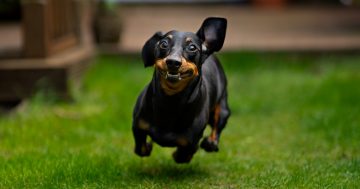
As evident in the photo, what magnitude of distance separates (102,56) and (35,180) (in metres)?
5.57

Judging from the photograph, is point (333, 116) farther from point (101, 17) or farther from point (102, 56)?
point (101, 17)

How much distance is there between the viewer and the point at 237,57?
31.4 feet

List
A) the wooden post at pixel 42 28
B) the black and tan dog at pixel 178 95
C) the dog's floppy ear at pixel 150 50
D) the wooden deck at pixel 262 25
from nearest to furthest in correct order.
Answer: the black and tan dog at pixel 178 95
the dog's floppy ear at pixel 150 50
the wooden post at pixel 42 28
the wooden deck at pixel 262 25

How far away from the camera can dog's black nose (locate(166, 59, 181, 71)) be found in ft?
12.9

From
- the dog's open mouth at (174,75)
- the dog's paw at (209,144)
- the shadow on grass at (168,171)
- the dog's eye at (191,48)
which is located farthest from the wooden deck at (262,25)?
the dog's open mouth at (174,75)

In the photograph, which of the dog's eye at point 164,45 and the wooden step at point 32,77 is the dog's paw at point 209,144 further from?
the wooden step at point 32,77

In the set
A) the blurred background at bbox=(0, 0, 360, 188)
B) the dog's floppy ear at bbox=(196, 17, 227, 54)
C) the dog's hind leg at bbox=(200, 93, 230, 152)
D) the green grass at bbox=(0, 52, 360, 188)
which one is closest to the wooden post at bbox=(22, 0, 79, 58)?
the blurred background at bbox=(0, 0, 360, 188)

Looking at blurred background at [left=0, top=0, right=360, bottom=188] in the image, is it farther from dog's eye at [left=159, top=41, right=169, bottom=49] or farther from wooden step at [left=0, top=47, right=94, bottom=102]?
dog's eye at [left=159, top=41, right=169, bottom=49]

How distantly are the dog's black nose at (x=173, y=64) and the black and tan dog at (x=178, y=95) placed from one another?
0.05 metres

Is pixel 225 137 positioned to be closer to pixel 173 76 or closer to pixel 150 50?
pixel 150 50

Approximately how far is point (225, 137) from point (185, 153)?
1.65 m

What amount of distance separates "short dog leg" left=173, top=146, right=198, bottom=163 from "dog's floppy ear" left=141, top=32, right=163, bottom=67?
50 cm

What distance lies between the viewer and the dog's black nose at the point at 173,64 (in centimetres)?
393

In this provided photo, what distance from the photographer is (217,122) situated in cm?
463
